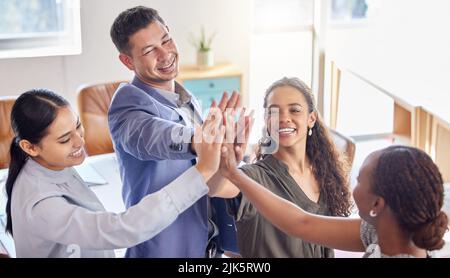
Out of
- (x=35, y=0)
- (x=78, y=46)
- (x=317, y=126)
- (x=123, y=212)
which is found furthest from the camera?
(x=78, y=46)

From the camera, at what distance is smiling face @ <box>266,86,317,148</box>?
116 centimetres

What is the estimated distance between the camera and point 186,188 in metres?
1.04

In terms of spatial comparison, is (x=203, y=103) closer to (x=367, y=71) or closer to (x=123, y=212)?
(x=123, y=212)

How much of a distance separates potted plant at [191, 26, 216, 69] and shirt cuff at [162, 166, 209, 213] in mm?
706

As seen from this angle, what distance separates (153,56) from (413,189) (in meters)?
0.46

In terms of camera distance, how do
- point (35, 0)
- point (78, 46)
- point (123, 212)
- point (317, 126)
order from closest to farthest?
1. point (123, 212)
2. point (317, 126)
3. point (35, 0)
4. point (78, 46)

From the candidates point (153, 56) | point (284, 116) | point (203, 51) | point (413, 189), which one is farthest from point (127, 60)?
point (203, 51)

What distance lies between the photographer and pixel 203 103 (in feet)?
4.09

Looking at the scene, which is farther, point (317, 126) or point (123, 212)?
point (317, 126)

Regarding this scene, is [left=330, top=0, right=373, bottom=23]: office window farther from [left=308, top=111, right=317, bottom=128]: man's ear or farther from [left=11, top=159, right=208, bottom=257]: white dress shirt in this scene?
[left=11, top=159, right=208, bottom=257]: white dress shirt

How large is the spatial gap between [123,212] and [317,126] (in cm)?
37

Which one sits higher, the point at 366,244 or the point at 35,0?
the point at 35,0

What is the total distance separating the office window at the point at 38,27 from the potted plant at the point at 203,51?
1.27ft

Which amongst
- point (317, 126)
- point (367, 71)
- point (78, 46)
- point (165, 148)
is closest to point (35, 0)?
point (78, 46)
